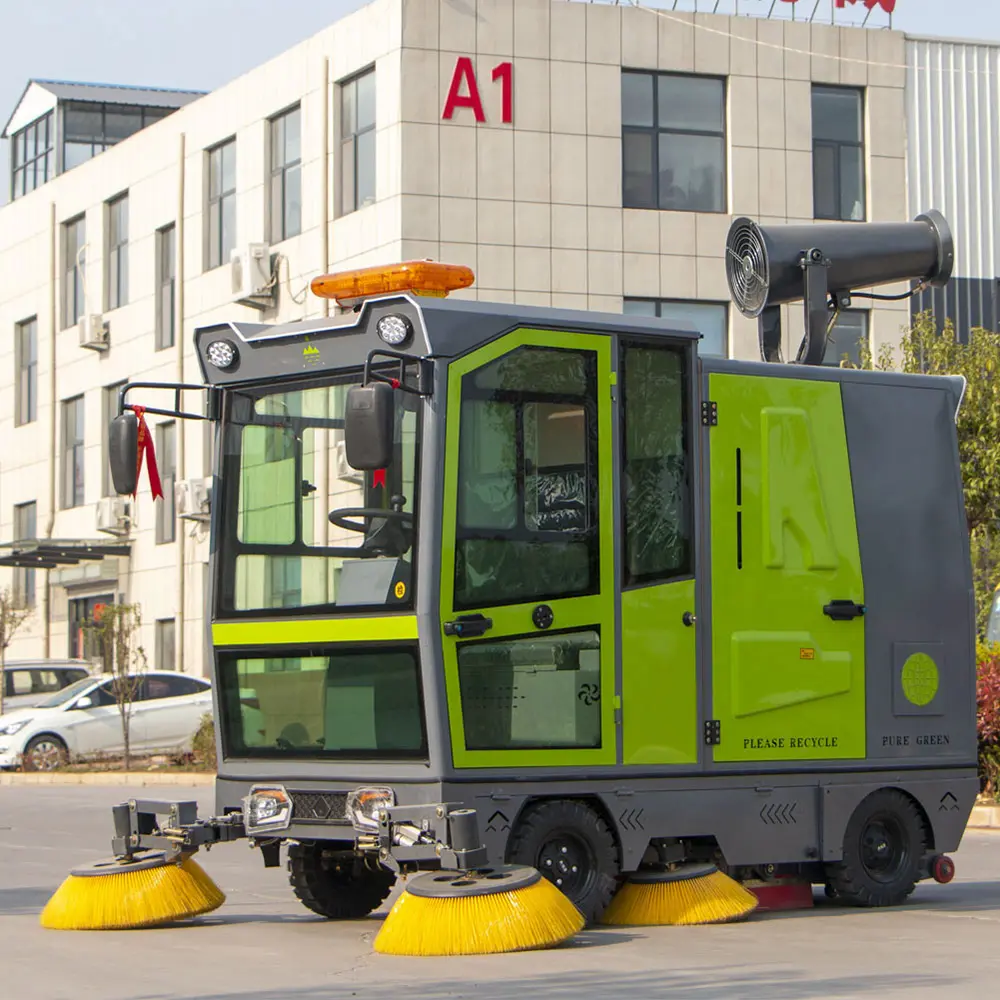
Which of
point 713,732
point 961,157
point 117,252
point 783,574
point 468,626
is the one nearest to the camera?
point 468,626

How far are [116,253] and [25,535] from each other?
26.4ft

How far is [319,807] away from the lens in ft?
34.3

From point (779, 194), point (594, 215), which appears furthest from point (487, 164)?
point (779, 194)

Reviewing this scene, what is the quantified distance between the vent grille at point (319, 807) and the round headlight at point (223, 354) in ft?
7.41

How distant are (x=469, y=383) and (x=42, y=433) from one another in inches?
1559

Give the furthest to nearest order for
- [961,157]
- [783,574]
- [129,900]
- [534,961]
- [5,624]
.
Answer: [5,624], [961,157], [783,574], [129,900], [534,961]

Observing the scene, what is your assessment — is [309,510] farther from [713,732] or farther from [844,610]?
[844,610]

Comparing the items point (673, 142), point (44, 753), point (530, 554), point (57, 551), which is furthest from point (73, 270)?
point (530, 554)

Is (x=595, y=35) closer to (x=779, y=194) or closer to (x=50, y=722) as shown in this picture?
(x=779, y=194)

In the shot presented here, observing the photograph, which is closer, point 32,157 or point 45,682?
point 45,682

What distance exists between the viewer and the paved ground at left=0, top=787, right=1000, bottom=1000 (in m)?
8.44

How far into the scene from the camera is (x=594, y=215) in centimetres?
3566

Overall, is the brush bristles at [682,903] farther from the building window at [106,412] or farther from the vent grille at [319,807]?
the building window at [106,412]

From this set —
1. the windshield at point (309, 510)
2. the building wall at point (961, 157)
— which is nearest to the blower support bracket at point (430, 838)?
the windshield at point (309, 510)
